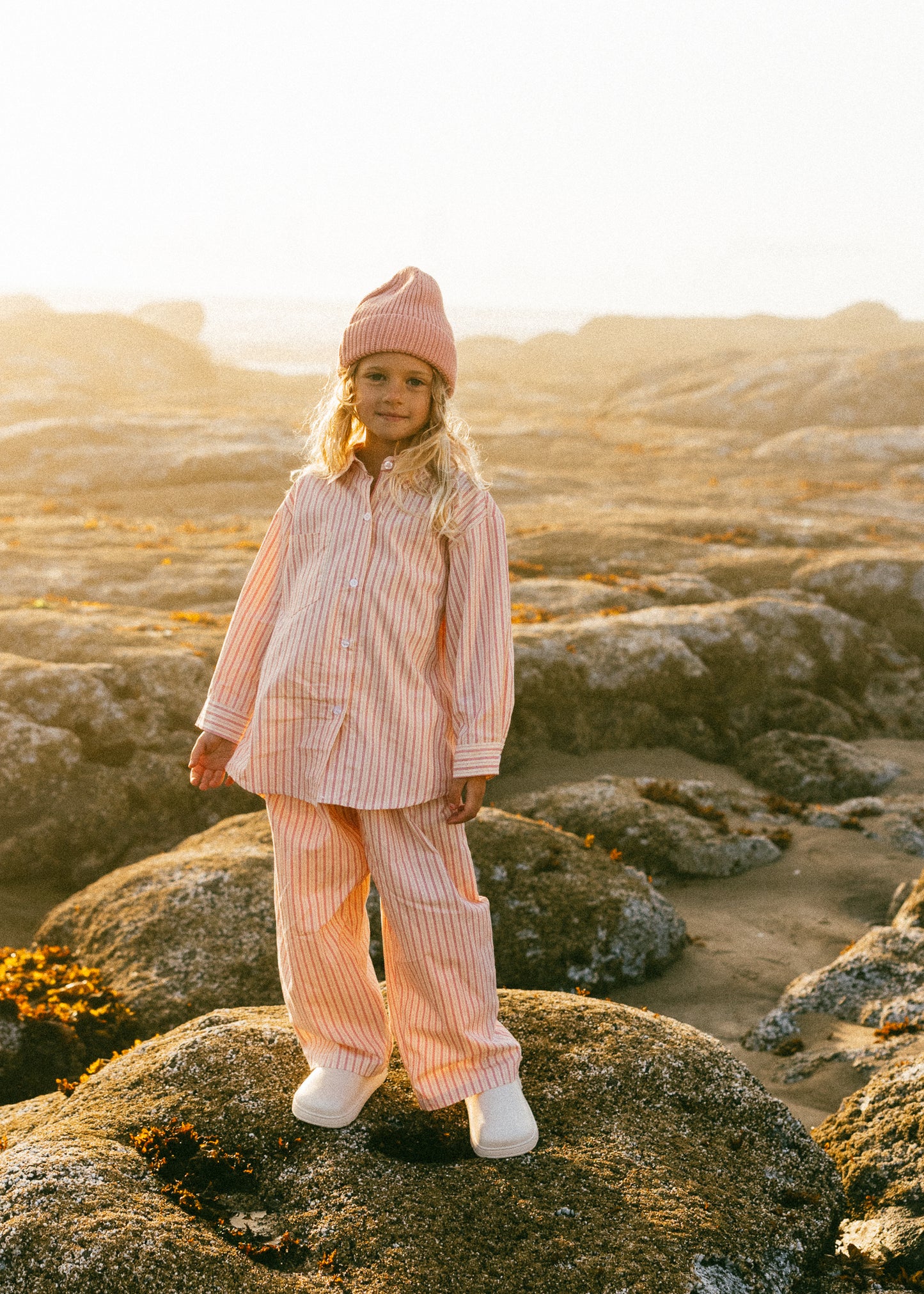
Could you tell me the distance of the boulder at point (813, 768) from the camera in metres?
12.9

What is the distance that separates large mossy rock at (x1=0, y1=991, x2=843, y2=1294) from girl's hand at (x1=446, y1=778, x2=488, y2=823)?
1.48 metres

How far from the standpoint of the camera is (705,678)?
14.4 metres

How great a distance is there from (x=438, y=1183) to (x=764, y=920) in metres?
6.03

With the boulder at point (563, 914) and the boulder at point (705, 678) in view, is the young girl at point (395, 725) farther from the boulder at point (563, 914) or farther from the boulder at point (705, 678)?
the boulder at point (705, 678)

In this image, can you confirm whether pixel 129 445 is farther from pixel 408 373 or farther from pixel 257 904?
pixel 408 373

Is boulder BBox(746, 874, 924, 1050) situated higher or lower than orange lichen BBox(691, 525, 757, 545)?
lower

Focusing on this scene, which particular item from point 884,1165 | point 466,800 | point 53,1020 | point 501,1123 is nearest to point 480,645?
point 466,800

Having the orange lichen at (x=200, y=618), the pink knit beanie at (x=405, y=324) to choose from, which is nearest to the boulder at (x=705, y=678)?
A: the orange lichen at (x=200, y=618)

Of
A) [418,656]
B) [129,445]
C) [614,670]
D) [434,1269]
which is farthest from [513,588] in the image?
[129,445]

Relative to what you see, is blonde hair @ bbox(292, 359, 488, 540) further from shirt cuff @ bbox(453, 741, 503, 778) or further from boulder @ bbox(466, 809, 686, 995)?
boulder @ bbox(466, 809, 686, 995)

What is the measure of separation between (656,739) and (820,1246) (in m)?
9.12

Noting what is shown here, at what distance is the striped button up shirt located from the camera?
4656 mm

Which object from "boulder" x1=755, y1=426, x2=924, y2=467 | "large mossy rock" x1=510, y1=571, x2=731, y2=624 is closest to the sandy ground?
"large mossy rock" x1=510, y1=571, x2=731, y2=624

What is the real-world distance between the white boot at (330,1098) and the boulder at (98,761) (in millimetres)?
5954
